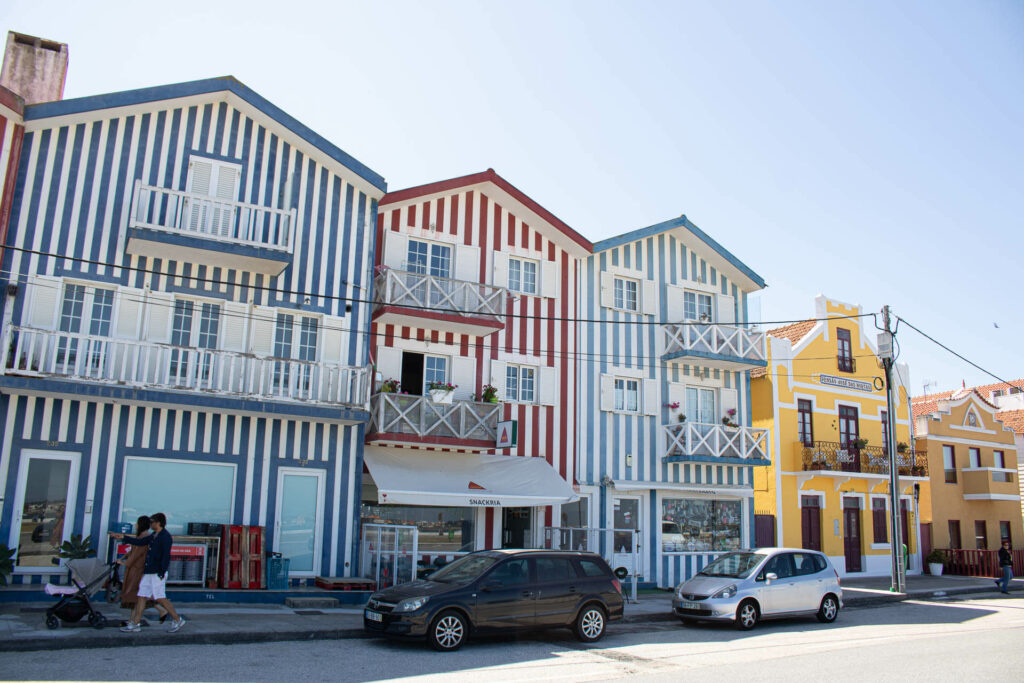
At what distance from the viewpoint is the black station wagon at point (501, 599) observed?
1174 centimetres

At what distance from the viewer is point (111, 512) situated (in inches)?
600

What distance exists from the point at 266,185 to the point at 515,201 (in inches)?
248

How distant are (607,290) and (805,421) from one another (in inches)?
360

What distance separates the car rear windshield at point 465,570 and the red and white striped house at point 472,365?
3836 mm

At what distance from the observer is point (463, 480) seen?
18.5m

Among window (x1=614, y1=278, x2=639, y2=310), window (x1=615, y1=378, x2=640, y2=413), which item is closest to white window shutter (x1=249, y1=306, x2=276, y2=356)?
window (x1=615, y1=378, x2=640, y2=413)

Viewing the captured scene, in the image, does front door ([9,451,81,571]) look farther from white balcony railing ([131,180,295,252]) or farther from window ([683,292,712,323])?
window ([683,292,712,323])

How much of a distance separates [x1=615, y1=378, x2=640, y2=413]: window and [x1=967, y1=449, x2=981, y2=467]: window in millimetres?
17750

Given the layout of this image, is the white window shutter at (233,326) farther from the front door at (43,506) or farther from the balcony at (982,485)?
the balcony at (982,485)

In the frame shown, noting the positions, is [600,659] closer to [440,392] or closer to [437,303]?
[440,392]

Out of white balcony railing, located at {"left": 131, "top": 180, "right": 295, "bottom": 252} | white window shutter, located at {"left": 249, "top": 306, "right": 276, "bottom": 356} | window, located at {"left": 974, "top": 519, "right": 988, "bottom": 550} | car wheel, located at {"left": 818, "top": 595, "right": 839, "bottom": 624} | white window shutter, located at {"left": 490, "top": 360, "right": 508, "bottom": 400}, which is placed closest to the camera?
white balcony railing, located at {"left": 131, "top": 180, "right": 295, "bottom": 252}

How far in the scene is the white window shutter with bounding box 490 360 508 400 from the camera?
20.1m

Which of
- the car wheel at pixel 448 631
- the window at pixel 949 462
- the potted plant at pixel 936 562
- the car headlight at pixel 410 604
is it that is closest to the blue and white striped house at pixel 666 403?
the car wheel at pixel 448 631

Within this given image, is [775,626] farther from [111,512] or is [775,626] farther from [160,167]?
[160,167]
